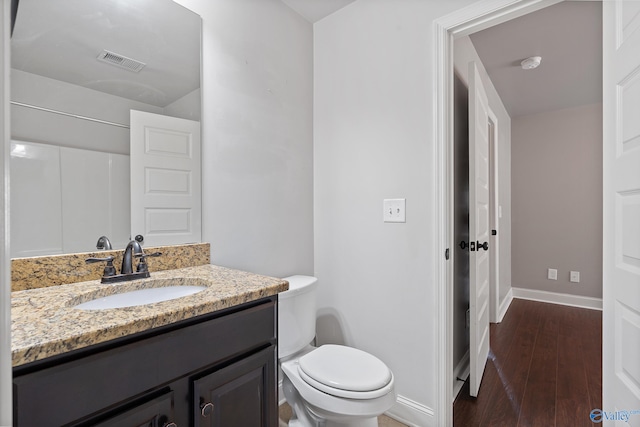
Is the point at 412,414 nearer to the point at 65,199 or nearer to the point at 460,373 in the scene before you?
the point at 460,373

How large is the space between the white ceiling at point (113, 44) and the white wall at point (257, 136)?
0.35 feet

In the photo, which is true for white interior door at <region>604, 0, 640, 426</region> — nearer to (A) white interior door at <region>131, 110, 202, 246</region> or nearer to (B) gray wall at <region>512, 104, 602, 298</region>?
(A) white interior door at <region>131, 110, 202, 246</region>

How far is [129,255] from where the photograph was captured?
3.74 feet

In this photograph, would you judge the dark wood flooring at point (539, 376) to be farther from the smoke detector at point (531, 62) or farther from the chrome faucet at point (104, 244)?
the smoke detector at point (531, 62)

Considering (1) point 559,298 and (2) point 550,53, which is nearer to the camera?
(2) point 550,53

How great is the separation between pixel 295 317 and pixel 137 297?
693mm

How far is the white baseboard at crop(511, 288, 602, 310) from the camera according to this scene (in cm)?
350

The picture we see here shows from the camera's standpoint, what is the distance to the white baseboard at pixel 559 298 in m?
3.50

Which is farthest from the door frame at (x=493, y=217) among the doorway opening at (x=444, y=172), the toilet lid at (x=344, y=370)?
the toilet lid at (x=344, y=370)

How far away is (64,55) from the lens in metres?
1.11

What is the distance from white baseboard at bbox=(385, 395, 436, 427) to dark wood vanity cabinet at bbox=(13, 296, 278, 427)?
0.88 m

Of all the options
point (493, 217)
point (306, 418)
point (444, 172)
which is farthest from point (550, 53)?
point (306, 418)

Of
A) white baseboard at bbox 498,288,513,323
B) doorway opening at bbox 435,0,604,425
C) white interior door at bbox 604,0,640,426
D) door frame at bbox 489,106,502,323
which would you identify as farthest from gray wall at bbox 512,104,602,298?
white interior door at bbox 604,0,640,426

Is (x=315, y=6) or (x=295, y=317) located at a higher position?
(x=315, y=6)
